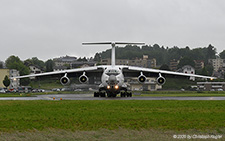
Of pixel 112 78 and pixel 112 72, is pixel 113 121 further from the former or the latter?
pixel 112 72

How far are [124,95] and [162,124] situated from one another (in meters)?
23.9

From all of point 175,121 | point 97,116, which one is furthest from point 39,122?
point 175,121

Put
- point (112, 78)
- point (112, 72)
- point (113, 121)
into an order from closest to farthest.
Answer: point (113, 121) < point (112, 78) < point (112, 72)

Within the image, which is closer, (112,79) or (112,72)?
(112,79)

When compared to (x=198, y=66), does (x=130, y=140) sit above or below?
below

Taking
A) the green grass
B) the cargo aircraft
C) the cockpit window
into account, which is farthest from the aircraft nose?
the green grass

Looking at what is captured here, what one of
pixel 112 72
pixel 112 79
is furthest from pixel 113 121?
pixel 112 72

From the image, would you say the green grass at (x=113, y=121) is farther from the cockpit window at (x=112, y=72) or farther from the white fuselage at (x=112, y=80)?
the cockpit window at (x=112, y=72)

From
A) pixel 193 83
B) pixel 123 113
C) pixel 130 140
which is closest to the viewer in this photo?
pixel 130 140

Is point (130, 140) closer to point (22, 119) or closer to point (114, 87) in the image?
point (22, 119)

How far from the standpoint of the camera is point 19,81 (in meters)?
104

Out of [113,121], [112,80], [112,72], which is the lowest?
[113,121]

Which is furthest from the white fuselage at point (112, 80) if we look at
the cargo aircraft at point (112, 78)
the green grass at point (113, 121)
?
the green grass at point (113, 121)

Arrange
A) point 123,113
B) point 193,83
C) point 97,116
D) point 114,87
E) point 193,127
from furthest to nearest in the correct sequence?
point 193,83, point 114,87, point 123,113, point 97,116, point 193,127
